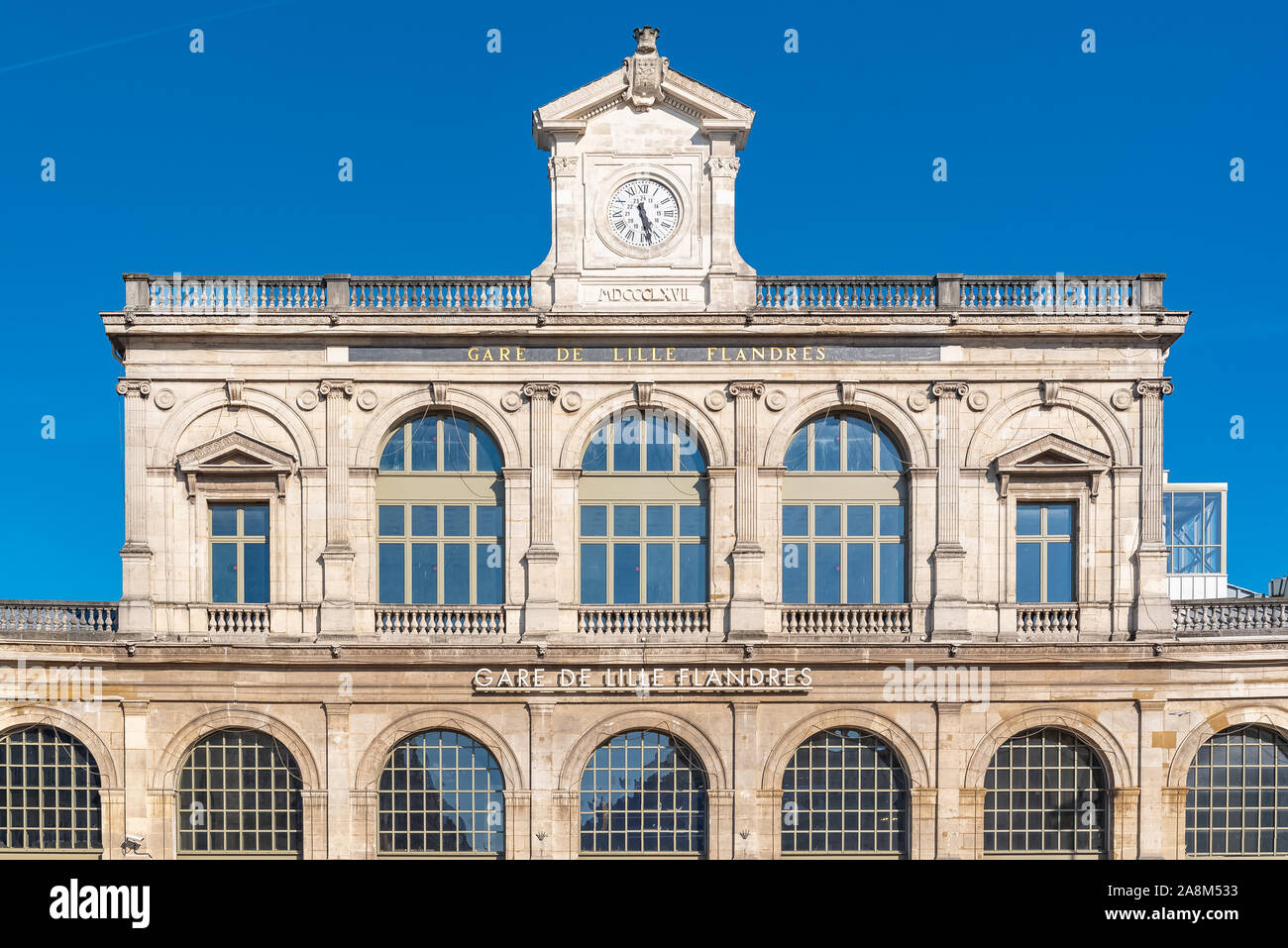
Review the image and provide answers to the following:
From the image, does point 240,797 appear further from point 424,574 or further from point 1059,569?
point 1059,569

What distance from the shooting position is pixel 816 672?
28.9 metres

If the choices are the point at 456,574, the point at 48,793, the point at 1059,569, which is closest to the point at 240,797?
the point at 48,793

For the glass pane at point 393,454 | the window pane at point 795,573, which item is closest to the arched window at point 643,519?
the window pane at point 795,573

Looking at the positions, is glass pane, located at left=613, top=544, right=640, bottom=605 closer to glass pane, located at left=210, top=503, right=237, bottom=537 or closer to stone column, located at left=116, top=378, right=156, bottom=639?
glass pane, located at left=210, top=503, right=237, bottom=537

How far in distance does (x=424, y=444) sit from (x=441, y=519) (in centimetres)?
187

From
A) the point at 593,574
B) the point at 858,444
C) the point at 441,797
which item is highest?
the point at 858,444

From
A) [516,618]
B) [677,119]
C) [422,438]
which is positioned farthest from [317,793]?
[677,119]

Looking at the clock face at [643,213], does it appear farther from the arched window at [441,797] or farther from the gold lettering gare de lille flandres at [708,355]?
the arched window at [441,797]

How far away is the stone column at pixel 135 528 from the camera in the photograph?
29188 millimetres

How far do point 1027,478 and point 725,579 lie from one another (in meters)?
7.61

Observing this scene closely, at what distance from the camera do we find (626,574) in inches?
1176

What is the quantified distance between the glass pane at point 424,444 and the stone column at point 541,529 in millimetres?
2413

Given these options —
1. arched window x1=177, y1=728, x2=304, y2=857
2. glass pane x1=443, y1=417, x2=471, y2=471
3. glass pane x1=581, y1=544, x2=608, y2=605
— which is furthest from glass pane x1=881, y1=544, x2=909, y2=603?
arched window x1=177, y1=728, x2=304, y2=857

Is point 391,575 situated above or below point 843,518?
below
